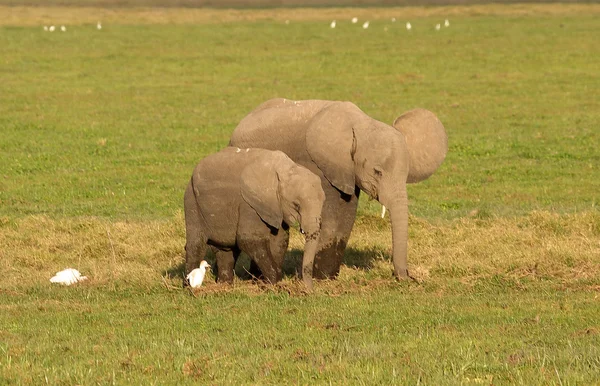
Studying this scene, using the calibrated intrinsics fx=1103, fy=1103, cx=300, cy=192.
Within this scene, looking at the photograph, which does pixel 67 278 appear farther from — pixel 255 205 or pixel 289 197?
pixel 289 197

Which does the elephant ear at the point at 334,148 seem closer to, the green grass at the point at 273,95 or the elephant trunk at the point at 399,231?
the elephant trunk at the point at 399,231

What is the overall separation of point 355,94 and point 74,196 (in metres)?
16.1

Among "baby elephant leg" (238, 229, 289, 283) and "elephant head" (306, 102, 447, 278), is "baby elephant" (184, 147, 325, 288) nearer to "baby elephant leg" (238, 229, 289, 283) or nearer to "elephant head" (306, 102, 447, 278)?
"baby elephant leg" (238, 229, 289, 283)

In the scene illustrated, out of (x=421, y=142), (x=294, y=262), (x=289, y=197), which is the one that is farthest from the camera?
(x=294, y=262)

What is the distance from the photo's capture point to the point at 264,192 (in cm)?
1351

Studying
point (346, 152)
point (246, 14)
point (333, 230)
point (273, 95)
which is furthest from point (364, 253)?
point (246, 14)

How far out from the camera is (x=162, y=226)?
18.1 m

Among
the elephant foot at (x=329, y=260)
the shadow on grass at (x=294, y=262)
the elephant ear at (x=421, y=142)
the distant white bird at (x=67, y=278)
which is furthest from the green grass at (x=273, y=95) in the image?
the distant white bird at (x=67, y=278)

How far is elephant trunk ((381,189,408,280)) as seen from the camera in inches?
544

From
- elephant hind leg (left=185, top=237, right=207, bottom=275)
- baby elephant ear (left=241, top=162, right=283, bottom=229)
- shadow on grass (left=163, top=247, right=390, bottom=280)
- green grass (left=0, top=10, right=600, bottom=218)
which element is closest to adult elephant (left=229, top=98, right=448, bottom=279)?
shadow on grass (left=163, top=247, right=390, bottom=280)

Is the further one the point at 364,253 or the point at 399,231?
the point at 364,253

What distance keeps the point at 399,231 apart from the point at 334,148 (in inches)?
55.0

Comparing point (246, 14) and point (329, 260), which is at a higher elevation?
point (329, 260)

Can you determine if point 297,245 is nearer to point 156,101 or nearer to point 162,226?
point 162,226
